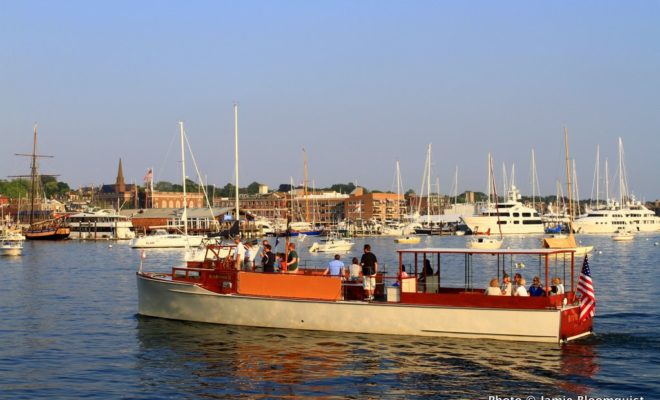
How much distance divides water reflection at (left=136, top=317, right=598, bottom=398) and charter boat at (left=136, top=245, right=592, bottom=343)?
326 millimetres

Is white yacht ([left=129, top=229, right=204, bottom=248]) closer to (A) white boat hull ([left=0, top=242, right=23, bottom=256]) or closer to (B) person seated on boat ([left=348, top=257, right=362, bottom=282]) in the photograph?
(A) white boat hull ([left=0, top=242, right=23, bottom=256])

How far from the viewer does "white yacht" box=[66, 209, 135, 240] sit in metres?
124

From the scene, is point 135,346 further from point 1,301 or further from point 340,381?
point 1,301

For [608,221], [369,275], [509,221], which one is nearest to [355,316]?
[369,275]

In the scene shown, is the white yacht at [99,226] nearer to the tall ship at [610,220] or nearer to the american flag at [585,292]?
the tall ship at [610,220]

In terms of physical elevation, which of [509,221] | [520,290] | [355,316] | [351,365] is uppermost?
[509,221]

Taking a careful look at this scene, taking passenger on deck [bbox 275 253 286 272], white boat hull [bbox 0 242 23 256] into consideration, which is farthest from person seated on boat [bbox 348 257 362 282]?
white boat hull [bbox 0 242 23 256]

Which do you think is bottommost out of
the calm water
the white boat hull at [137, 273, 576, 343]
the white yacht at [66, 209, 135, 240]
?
the calm water

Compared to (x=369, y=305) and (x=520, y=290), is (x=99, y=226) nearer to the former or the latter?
(x=369, y=305)

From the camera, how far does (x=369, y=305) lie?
22.5m

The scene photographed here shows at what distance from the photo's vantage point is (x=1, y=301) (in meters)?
33.8

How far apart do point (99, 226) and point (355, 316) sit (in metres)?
112

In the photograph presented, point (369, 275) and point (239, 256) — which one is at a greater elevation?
point (239, 256)

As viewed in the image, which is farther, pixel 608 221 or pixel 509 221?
pixel 608 221
